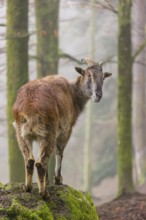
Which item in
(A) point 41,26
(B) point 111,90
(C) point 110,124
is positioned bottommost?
(C) point 110,124

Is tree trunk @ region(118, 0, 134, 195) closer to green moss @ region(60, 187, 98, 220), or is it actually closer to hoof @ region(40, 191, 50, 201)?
green moss @ region(60, 187, 98, 220)

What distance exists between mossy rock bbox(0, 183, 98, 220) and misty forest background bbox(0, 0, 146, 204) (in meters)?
4.28

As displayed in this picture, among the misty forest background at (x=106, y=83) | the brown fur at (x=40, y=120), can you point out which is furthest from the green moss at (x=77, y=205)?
the misty forest background at (x=106, y=83)

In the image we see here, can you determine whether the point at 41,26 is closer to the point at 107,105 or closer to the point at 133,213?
the point at 133,213

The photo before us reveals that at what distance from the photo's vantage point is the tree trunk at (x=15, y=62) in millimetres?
10219

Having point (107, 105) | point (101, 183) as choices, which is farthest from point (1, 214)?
point (107, 105)

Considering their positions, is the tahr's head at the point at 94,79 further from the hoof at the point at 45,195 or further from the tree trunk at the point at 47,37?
the tree trunk at the point at 47,37

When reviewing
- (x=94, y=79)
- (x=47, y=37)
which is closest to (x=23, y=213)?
(x=94, y=79)

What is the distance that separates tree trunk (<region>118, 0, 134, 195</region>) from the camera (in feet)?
36.9

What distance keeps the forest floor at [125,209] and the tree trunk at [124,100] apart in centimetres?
75

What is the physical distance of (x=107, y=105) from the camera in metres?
31.0

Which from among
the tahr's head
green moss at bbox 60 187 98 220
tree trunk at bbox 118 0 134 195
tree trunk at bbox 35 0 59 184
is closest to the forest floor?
tree trunk at bbox 118 0 134 195

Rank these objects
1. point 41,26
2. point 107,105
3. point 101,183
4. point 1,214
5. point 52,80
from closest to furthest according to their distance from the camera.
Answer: point 1,214
point 52,80
point 41,26
point 101,183
point 107,105

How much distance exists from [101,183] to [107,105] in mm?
6882
